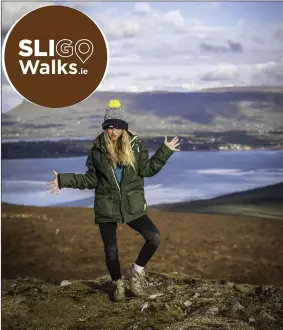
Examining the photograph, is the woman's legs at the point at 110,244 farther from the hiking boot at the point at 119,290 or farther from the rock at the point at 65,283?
the rock at the point at 65,283

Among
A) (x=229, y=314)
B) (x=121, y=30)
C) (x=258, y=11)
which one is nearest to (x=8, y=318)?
(x=229, y=314)

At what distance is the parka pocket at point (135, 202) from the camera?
3545mm

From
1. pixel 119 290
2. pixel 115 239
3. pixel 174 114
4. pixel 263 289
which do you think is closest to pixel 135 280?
pixel 119 290

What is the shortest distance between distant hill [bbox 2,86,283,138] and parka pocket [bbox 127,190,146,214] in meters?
0.75

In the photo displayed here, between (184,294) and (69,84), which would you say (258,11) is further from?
(184,294)

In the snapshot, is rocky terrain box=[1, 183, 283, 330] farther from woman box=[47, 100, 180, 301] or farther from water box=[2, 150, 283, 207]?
woman box=[47, 100, 180, 301]

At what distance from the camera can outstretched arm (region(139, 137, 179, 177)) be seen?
3.37 meters

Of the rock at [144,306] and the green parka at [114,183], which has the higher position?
the green parka at [114,183]

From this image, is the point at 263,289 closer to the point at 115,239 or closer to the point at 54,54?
the point at 115,239

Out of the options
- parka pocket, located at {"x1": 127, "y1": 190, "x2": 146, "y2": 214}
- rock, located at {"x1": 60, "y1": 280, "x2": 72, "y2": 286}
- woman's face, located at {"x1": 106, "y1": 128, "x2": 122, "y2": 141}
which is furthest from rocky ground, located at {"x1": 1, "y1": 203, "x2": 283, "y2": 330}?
woman's face, located at {"x1": 106, "y1": 128, "x2": 122, "y2": 141}

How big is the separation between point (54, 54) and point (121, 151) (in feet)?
3.15

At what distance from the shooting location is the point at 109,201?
357cm

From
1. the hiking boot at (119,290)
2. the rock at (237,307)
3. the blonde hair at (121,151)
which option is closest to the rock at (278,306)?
the rock at (237,307)

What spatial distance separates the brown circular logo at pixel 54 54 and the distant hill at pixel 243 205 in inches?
45.7
